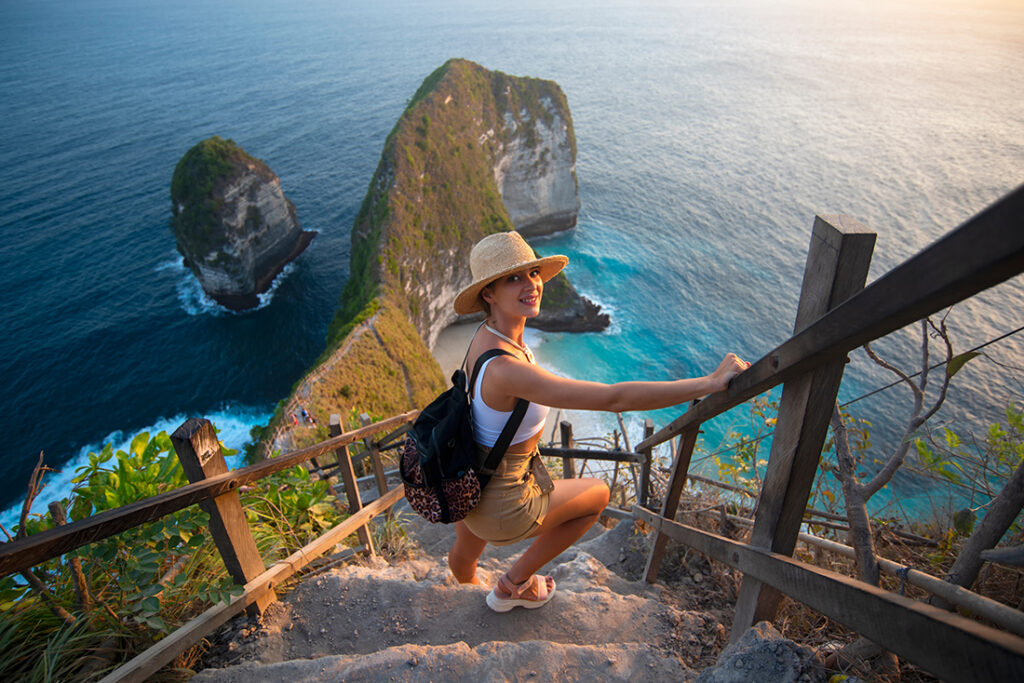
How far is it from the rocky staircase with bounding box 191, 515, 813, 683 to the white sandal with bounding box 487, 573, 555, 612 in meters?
0.08

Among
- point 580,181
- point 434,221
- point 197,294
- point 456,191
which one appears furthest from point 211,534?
point 580,181

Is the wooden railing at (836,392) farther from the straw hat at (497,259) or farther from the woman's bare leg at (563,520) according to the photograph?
the straw hat at (497,259)

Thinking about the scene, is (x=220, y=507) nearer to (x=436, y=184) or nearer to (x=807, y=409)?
(x=807, y=409)

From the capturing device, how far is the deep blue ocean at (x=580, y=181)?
113 feet

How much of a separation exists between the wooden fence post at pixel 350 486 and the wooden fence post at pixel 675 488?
206 centimetres

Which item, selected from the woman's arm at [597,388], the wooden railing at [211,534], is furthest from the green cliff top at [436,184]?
the woman's arm at [597,388]

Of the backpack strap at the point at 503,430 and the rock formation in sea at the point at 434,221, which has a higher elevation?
the backpack strap at the point at 503,430

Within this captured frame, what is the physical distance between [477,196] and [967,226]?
43586 millimetres

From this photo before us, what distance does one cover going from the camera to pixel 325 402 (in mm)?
21188

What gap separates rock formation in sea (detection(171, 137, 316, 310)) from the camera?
38.3 meters

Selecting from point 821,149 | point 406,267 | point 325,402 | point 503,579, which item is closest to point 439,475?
point 503,579

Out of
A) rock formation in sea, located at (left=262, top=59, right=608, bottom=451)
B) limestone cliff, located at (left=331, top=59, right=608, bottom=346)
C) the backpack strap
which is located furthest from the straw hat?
limestone cliff, located at (left=331, top=59, right=608, bottom=346)

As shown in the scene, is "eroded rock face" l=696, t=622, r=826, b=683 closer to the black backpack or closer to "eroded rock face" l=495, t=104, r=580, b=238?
the black backpack

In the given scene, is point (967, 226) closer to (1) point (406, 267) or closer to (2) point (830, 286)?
(2) point (830, 286)
